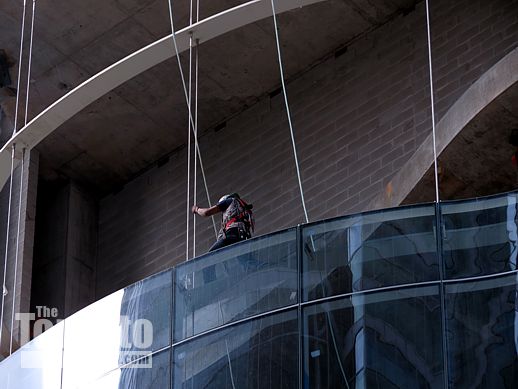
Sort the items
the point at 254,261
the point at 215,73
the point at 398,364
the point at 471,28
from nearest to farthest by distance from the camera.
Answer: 1. the point at 398,364
2. the point at 254,261
3. the point at 471,28
4. the point at 215,73

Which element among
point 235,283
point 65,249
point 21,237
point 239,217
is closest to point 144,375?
point 235,283

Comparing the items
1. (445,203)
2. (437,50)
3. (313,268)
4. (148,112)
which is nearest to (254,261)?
(313,268)

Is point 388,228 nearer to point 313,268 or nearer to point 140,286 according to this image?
point 313,268

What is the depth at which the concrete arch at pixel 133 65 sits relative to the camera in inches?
1137

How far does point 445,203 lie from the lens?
2445 cm

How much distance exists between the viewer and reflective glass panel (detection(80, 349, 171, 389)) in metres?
25.6

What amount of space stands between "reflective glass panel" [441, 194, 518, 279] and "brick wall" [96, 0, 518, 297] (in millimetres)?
6275

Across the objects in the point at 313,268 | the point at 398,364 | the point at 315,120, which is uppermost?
the point at 315,120

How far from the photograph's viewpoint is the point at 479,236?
24.2m

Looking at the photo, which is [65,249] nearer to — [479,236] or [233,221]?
[233,221]

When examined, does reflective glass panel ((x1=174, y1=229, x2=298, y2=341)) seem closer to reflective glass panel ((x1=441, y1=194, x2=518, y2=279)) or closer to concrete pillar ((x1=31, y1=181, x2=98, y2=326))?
reflective glass panel ((x1=441, y1=194, x2=518, y2=279))

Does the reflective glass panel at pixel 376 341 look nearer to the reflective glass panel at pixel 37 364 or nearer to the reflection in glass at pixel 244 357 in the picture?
the reflection in glass at pixel 244 357

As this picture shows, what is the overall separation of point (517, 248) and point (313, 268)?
104 inches

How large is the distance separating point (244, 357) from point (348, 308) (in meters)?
1.54
